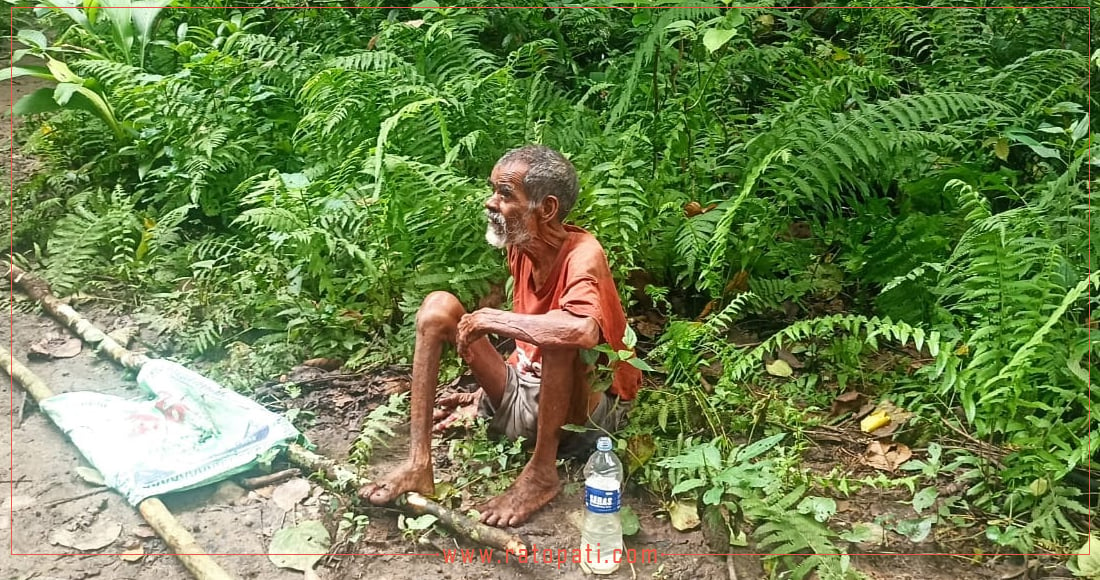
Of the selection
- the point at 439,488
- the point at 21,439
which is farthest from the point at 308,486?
the point at 21,439

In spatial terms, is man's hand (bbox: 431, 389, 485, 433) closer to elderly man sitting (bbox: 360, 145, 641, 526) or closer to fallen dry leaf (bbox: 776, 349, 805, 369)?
elderly man sitting (bbox: 360, 145, 641, 526)

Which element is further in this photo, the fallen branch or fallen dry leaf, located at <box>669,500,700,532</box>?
fallen dry leaf, located at <box>669,500,700,532</box>

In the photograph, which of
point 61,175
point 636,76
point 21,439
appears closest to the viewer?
point 21,439

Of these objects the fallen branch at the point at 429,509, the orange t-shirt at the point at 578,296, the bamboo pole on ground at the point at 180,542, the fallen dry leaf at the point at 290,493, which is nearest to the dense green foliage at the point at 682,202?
the orange t-shirt at the point at 578,296

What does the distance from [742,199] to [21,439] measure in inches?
115

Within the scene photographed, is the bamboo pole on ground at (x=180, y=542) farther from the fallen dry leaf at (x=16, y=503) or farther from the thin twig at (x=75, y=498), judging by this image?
the fallen dry leaf at (x=16, y=503)

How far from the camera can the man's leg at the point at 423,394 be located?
3.08 meters

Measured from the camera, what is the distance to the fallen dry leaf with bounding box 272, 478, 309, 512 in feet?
10.6

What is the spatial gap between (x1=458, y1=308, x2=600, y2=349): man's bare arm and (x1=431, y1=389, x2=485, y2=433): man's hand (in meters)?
0.74

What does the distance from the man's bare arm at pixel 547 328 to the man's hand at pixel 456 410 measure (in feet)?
2.43

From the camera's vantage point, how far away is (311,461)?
11.1 ft

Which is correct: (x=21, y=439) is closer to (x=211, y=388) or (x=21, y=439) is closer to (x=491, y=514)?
(x=211, y=388)

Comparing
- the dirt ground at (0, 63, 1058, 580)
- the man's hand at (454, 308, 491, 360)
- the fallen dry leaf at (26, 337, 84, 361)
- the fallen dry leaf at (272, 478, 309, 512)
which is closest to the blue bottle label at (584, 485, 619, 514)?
the dirt ground at (0, 63, 1058, 580)

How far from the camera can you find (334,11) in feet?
19.0
